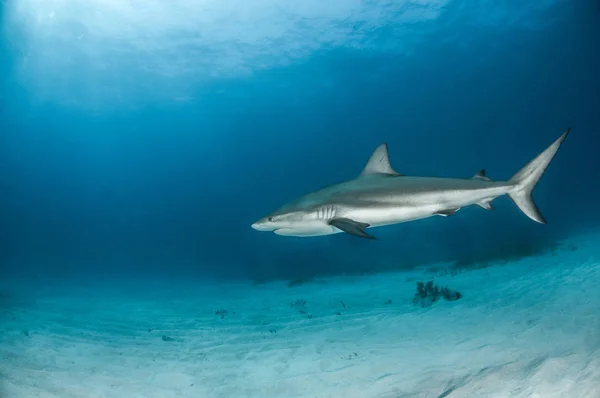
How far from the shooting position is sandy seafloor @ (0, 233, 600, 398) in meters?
4.51

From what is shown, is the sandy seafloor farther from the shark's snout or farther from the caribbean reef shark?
the shark's snout

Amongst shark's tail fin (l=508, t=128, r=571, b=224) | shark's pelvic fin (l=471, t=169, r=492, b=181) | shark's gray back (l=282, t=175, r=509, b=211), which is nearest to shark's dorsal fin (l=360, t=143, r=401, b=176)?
shark's gray back (l=282, t=175, r=509, b=211)

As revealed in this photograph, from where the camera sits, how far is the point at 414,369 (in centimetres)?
514

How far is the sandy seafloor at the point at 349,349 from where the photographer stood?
4512 millimetres

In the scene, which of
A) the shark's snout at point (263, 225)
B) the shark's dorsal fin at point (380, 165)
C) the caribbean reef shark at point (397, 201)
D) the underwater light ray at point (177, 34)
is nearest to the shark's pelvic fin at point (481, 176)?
the caribbean reef shark at point (397, 201)

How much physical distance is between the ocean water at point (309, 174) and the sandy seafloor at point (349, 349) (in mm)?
55

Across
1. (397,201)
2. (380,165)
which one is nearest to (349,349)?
(397,201)

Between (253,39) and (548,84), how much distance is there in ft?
148

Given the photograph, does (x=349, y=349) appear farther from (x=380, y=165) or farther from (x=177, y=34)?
(x=177, y=34)

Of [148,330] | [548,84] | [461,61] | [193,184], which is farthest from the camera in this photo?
[193,184]

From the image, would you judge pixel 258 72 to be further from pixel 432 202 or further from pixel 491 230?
pixel 432 202

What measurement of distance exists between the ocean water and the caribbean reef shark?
222 cm

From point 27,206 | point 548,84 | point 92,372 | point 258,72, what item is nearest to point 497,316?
point 92,372

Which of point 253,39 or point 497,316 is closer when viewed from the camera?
point 497,316
